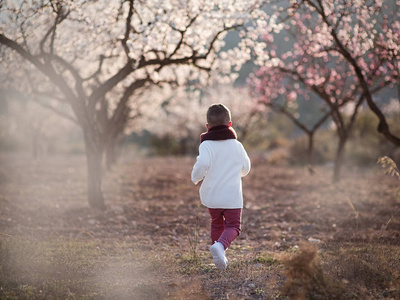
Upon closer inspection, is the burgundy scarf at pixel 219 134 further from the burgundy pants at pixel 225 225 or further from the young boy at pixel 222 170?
the burgundy pants at pixel 225 225

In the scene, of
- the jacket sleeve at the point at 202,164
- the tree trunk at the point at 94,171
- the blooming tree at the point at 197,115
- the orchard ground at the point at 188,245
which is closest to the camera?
the orchard ground at the point at 188,245

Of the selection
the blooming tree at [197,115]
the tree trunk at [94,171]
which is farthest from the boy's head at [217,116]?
the blooming tree at [197,115]

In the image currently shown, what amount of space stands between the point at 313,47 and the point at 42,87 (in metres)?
8.26

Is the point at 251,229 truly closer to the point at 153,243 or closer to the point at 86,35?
the point at 153,243

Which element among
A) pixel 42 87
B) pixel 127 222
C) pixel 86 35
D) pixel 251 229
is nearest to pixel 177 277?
pixel 251 229

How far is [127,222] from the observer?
7.97 meters

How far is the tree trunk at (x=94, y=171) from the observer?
8.38m

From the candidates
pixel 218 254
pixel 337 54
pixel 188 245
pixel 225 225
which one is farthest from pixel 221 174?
pixel 337 54

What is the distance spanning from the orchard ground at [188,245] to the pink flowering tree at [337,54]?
2.22 meters

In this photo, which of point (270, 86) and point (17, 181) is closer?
point (17, 181)

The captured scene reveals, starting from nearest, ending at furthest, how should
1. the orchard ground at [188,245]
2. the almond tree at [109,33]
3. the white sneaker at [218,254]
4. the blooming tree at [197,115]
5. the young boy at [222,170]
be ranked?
the orchard ground at [188,245]
the white sneaker at [218,254]
the young boy at [222,170]
the almond tree at [109,33]
the blooming tree at [197,115]

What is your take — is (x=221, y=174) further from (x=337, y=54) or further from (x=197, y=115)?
(x=197, y=115)

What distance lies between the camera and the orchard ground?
381 cm

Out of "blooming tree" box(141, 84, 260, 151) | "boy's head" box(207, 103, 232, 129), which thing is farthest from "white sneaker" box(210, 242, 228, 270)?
"blooming tree" box(141, 84, 260, 151)
